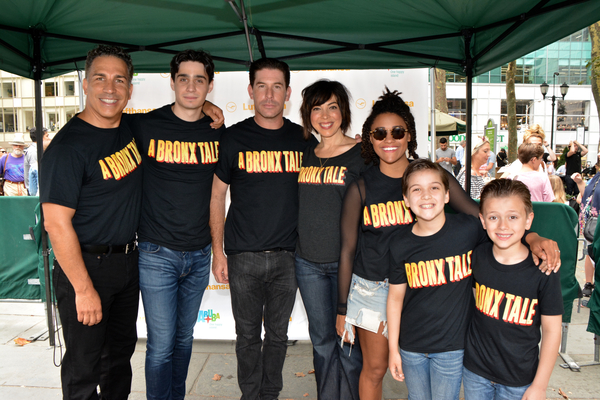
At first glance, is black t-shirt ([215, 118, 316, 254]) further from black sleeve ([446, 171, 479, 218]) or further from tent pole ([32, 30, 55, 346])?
tent pole ([32, 30, 55, 346])

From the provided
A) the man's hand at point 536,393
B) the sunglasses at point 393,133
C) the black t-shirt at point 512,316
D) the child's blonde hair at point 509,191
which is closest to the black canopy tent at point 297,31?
the sunglasses at point 393,133

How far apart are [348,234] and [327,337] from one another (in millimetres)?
713

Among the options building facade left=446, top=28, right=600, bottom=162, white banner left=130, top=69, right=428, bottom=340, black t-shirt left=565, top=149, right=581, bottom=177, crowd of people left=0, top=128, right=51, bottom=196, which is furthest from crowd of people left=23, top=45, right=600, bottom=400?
building facade left=446, top=28, right=600, bottom=162

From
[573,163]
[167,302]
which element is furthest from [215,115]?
[573,163]

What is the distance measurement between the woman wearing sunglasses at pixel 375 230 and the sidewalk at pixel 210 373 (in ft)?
3.86

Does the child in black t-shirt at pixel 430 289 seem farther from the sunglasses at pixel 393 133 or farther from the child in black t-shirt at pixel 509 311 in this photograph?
the sunglasses at pixel 393 133

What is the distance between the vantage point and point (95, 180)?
6.70ft

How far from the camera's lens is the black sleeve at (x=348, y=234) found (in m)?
2.14

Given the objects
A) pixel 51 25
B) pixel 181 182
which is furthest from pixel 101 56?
pixel 51 25

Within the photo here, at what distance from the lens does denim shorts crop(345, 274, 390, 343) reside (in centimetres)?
209

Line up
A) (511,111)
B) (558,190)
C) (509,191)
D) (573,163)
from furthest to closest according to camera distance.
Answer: (511,111) < (573,163) < (558,190) < (509,191)

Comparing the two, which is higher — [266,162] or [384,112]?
[384,112]

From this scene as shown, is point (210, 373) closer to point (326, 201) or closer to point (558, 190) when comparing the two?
point (326, 201)

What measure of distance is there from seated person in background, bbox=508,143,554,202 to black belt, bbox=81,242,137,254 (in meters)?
4.77
